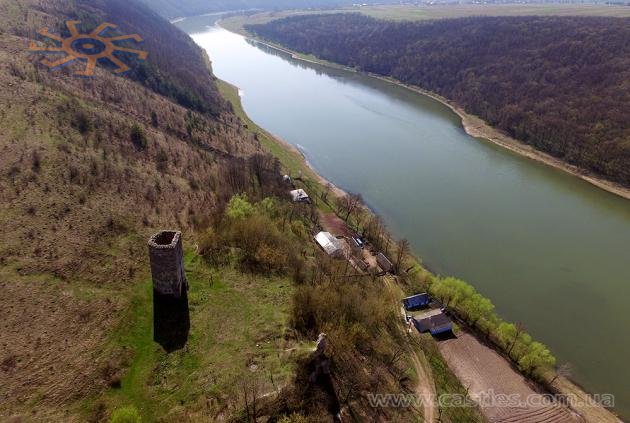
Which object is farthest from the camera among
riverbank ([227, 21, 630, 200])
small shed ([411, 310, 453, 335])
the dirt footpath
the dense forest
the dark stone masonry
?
the dense forest

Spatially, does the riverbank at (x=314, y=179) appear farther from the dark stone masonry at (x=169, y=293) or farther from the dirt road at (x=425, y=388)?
the dark stone masonry at (x=169, y=293)

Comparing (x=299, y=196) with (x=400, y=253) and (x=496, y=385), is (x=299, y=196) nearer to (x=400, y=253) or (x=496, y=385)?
(x=400, y=253)

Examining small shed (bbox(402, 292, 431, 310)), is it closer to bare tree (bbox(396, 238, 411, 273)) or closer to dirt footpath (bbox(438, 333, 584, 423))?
dirt footpath (bbox(438, 333, 584, 423))

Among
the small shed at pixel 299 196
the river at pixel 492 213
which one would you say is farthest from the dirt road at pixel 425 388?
the small shed at pixel 299 196

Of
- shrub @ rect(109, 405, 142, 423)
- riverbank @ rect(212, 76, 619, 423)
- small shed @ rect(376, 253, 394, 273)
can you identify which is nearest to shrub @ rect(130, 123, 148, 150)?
riverbank @ rect(212, 76, 619, 423)

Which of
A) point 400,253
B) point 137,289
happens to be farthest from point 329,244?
point 137,289

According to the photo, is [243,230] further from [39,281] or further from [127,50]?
[127,50]
